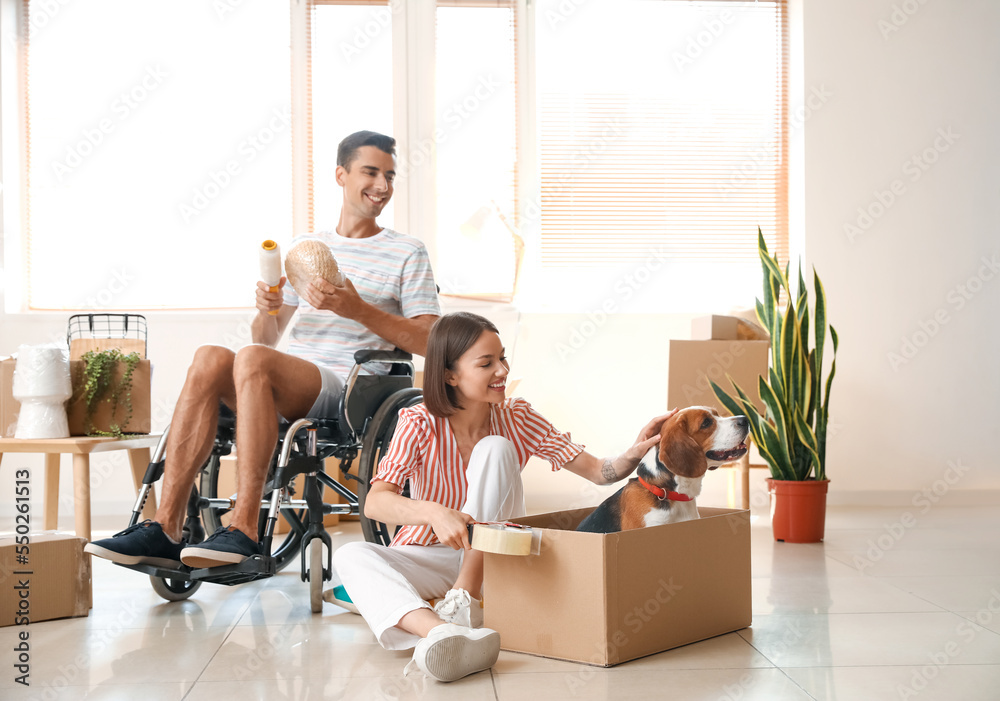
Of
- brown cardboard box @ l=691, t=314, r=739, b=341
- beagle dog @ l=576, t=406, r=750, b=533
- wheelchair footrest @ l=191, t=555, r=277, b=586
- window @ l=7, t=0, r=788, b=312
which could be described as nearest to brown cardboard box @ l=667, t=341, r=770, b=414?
brown cardboard box @ l=691, t=314, r=739, b=341

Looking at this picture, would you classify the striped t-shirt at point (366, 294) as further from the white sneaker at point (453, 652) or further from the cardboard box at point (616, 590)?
the white sneaker at point (453, 652)

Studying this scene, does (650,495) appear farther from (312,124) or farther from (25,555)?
(312,124)

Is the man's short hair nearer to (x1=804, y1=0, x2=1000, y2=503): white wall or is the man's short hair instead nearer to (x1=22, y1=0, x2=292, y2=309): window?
(x1=22, y1=0, x2=292, y2=309): window

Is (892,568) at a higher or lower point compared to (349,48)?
lower

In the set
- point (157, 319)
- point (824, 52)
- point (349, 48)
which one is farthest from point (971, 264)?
point (157, 319)

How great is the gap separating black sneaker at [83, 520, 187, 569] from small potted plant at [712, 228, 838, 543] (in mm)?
1872

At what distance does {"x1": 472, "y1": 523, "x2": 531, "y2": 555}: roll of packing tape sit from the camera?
154cm

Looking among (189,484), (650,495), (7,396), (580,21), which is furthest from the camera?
(580,21)

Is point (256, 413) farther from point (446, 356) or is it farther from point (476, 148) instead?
point (476, 148)

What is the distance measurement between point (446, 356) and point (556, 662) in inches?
24.8

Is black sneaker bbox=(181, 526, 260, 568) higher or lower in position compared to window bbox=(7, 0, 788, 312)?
lower

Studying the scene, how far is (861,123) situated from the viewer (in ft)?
14.0

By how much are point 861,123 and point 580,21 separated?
1.45 meters

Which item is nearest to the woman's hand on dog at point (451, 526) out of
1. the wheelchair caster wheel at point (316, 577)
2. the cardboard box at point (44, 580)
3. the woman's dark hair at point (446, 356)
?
the woman's dark hair at point (446, 356)
